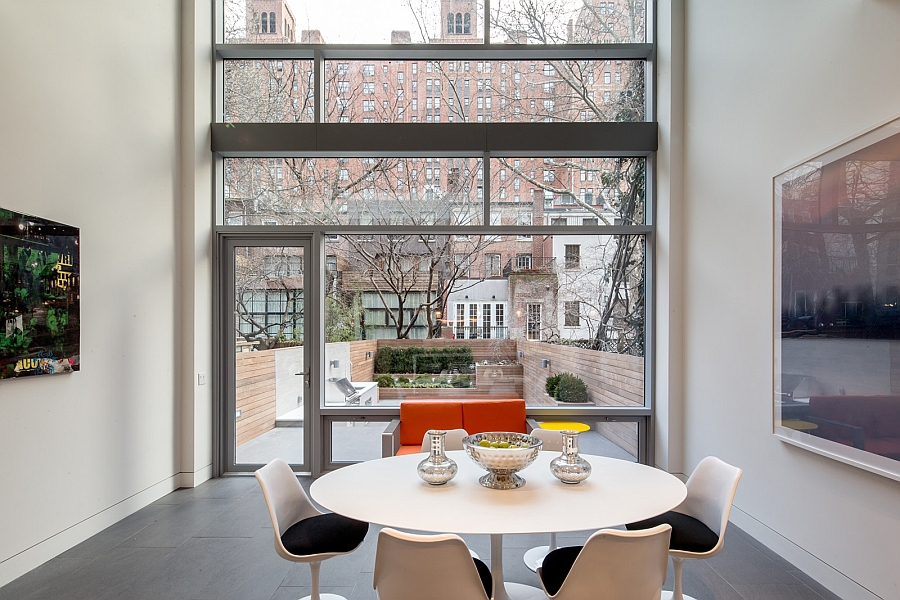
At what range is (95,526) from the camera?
3.75m

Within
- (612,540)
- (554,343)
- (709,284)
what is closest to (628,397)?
(554,343)

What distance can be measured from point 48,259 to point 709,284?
460 centimetres

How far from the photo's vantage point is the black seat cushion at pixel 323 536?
2.50 meters

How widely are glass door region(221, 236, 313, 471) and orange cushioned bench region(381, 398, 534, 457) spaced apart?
1.06 m

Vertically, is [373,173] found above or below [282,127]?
below

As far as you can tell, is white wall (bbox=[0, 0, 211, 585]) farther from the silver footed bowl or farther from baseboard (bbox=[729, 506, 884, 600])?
baseboard (bbox=[729, 506, 884, 600])

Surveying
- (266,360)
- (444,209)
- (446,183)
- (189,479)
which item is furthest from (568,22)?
(189,479)

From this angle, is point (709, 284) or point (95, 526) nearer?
point (95, 526)

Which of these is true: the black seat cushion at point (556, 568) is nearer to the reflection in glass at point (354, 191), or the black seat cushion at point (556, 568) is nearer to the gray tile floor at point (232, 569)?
the gray tile floor at point (232, 569)

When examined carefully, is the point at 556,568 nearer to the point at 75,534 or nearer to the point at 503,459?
the point at 503,459

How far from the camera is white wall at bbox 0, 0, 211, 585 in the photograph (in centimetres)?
317

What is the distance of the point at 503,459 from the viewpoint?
2.41 m

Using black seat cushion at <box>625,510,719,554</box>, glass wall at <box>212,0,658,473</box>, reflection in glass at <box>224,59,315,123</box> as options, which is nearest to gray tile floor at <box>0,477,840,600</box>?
black seat cushion at <box>625,510,719,554</box>

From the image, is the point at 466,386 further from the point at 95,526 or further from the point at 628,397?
the point at 95,526
